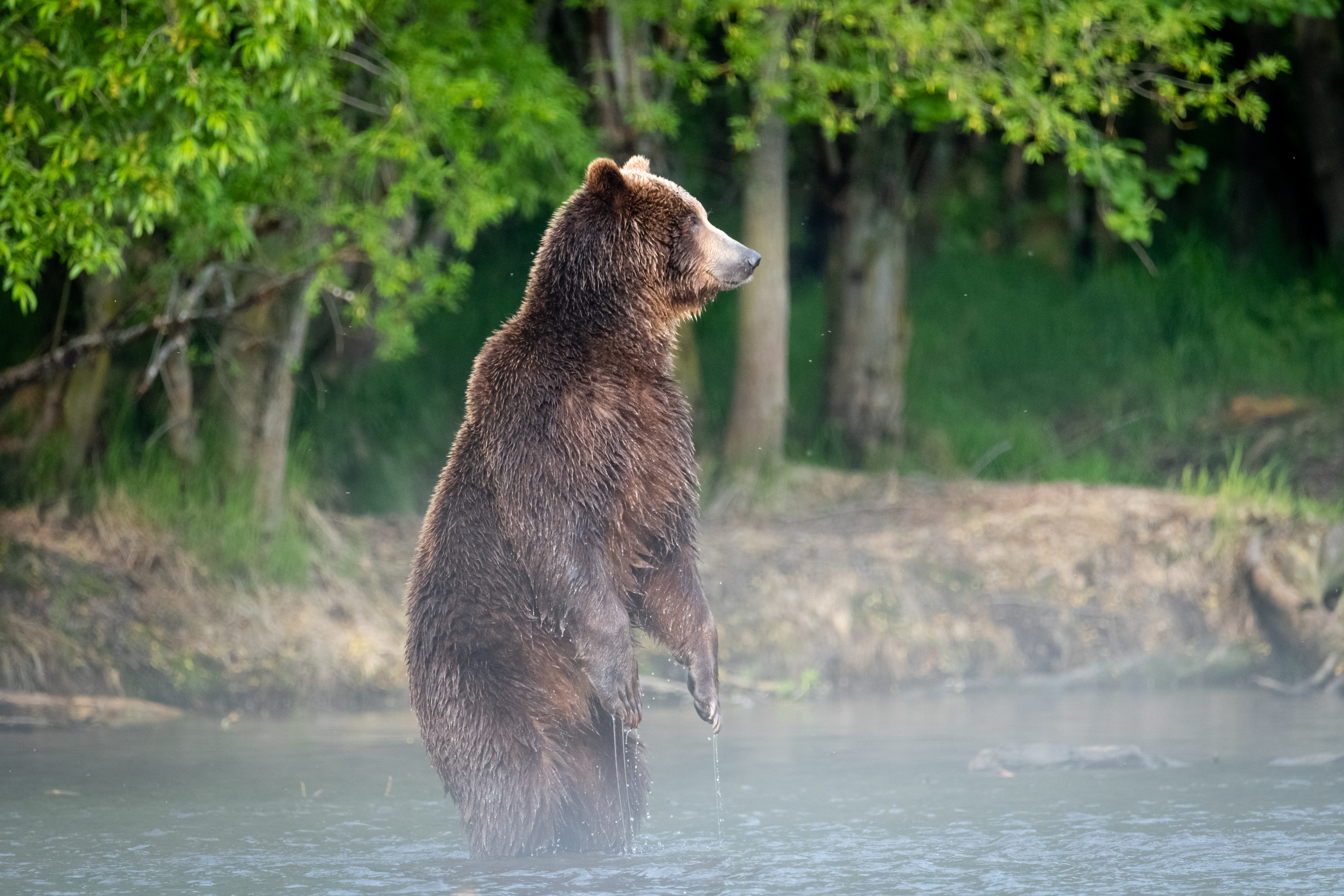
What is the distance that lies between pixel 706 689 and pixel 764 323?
7.63 m

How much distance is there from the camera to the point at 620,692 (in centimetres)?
507

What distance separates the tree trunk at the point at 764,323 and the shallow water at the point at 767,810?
131 inches

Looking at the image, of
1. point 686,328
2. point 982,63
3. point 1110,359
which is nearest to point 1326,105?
point 1110,359

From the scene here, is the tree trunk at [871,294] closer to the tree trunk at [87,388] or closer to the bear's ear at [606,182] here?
the tree trunk at [87,388]

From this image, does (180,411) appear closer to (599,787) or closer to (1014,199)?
(599,787)

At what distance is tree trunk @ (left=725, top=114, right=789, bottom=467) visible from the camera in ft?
41.7

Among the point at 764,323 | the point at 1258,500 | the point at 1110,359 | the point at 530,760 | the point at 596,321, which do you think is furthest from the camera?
the point at 1110,359

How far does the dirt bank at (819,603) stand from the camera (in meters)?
9.73

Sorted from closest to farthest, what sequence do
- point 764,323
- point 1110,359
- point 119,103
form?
point 119,103, point 764,323, point 1110,359

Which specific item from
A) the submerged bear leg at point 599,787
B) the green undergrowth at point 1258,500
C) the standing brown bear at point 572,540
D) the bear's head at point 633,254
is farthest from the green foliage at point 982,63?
the submerged bear leg at point 599,787

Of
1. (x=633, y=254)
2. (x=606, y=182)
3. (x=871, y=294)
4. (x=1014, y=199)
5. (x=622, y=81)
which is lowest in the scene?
(x=633, y=254)

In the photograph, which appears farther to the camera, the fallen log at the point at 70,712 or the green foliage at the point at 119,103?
the fallen log at the point at 70,712

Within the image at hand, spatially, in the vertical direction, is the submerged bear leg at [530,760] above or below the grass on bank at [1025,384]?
below

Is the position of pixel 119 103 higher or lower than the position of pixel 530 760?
higher
